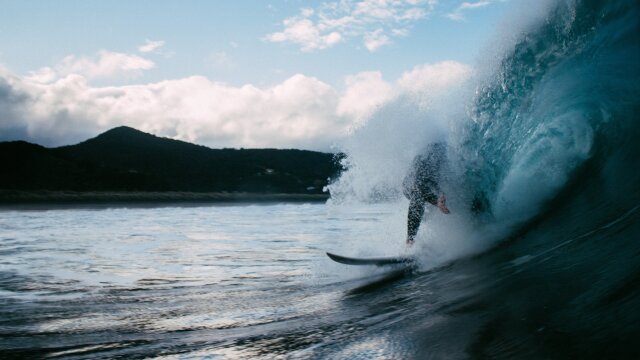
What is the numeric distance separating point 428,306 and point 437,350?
1343 millimetres

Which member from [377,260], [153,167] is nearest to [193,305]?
[377,260]

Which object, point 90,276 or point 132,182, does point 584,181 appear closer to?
point 90,276

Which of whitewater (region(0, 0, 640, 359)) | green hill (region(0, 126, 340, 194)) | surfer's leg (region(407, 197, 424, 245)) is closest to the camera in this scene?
whitewater (region(0, 0, 640, 359))

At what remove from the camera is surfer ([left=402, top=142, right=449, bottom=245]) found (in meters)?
7.46

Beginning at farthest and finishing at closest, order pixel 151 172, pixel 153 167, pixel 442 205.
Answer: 1. pixel 153 167
2. pixel 151 172
3. pixel 442 205

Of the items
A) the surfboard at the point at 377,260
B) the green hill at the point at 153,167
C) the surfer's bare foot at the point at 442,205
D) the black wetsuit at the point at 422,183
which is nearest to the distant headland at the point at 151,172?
the green hill at the point at 153,167

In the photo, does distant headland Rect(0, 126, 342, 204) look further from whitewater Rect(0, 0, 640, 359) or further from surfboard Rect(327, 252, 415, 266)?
surfboard Rect(327, 252, 415, 266)

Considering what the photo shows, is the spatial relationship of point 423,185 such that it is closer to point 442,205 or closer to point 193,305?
point 442,205

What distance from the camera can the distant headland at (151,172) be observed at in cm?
6431

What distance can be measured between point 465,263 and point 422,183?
1655mm

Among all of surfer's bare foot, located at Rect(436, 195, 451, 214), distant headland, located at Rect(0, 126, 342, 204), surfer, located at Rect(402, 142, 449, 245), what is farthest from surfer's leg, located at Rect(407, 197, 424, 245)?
distant headland, located at Rect(0, 126, 342, 204)

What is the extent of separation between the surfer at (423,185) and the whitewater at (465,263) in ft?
1.01

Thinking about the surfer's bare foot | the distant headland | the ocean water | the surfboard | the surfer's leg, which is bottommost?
the ocean water

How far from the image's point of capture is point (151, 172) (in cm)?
9544
